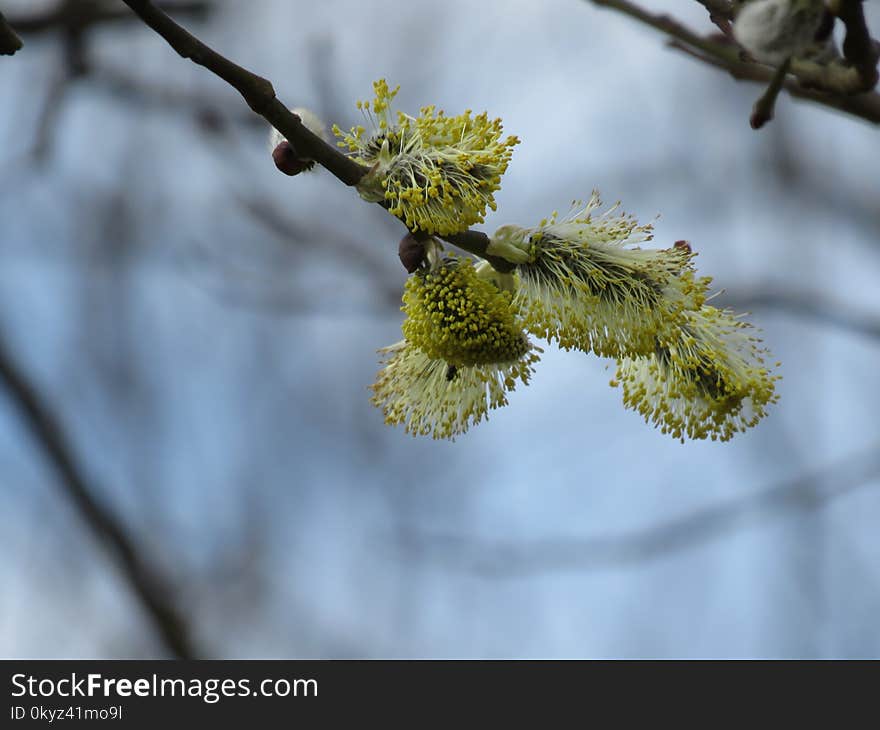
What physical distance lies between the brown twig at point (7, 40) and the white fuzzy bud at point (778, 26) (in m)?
0.98

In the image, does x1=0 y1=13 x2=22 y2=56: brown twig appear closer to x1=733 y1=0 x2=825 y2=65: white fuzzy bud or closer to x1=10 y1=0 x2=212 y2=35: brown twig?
x1=733 y1=0 x2=825 y2=65: white fuzzy bud

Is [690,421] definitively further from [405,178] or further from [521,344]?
[405,178]

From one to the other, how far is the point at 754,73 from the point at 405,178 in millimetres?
580

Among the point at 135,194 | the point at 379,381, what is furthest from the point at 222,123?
the point at 135,194

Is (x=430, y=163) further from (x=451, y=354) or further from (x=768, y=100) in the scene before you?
(x=768, y=100)

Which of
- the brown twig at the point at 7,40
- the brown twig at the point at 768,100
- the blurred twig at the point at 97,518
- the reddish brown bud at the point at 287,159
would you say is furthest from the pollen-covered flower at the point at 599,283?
the blurred twig at the point at 97,518

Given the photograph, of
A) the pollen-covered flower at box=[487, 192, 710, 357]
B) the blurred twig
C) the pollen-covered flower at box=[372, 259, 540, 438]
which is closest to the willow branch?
the pollen-covered flower at box=[372, 259, 540, 438]

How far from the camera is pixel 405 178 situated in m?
1.74

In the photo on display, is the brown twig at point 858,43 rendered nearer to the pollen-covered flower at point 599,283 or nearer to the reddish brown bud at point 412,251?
the pollen-covered flower at point 599,283

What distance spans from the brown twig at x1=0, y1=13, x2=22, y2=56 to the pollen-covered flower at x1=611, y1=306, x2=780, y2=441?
1176 millimetres

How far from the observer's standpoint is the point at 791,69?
1.38 meters

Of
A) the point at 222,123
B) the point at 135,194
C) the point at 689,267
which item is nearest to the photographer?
the point at 689,267

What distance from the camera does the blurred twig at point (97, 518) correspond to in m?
2.13

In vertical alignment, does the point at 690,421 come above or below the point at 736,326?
below
